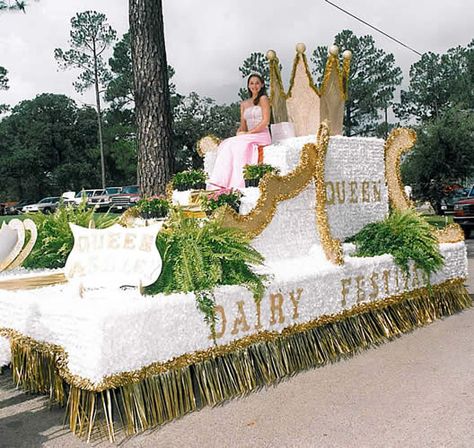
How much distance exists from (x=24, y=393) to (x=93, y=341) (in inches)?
58.7

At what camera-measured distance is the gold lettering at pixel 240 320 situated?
4363 millimetres

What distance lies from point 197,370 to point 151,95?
15.0 ft

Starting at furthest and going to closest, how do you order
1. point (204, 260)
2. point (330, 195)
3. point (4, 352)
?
1. point (330, 195)
2. point (4, 352)
3. point (204, 260)

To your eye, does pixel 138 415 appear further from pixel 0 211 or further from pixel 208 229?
pixel 0 211

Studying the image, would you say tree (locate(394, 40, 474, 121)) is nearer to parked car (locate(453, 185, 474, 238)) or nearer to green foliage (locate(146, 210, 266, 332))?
parked car (locate(453, 185, 474, 238))

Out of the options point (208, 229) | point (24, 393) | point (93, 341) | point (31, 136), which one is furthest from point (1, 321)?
point (31, 136)

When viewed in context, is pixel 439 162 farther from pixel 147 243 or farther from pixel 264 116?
pixel 147 243

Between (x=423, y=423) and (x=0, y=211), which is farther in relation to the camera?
(x=0, y=211)

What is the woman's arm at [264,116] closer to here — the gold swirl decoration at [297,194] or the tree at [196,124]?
the gold swirl decoration at [297,194]

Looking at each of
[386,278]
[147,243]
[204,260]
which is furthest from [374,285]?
[147,243]

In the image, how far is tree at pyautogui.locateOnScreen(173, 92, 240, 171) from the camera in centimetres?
3866

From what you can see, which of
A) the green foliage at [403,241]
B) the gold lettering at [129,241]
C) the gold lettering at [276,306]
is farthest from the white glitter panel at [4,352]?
the green foliage at [403,241]

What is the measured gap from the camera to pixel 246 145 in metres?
6.55

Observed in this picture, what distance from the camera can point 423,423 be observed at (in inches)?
145
